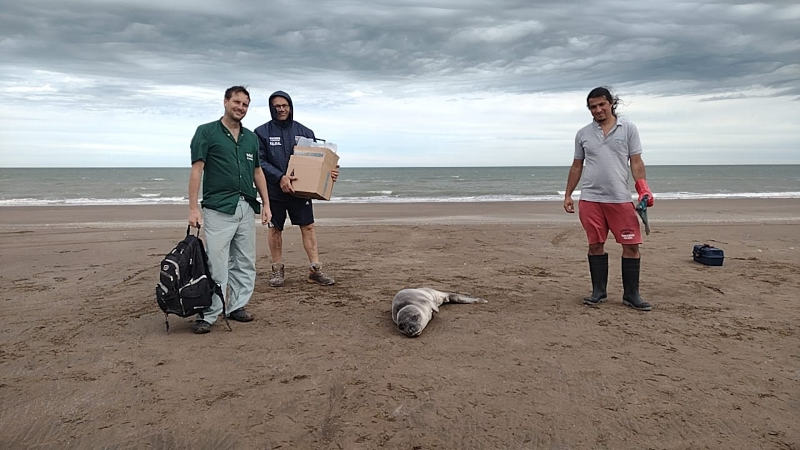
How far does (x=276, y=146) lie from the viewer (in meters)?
5.98

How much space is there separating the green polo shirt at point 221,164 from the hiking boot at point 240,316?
3.13 ft

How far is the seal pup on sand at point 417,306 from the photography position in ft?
14.9

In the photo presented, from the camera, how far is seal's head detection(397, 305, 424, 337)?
177 inches

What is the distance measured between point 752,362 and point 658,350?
1.99 feet

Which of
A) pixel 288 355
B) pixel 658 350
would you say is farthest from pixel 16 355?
pixel 658 350

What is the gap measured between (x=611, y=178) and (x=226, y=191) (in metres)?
3.46

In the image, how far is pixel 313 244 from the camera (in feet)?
21.0

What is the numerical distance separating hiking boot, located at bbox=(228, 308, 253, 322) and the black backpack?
34 centimetres

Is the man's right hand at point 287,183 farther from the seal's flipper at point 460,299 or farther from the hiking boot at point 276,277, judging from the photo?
the seal's flipper at point 460,299

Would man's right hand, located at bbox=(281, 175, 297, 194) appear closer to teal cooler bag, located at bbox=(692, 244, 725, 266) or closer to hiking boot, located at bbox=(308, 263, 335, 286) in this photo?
hiking boot, located at bbox=(308, 263, 335, 286)

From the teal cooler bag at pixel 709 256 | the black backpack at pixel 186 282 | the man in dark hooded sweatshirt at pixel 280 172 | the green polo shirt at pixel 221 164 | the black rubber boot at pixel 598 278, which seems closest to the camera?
the black backpack at pixel 186 282

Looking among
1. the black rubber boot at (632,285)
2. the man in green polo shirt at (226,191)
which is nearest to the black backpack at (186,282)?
the man in green polo shirt at (226,191)

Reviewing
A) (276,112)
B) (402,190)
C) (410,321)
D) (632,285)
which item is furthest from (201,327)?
(402,190)

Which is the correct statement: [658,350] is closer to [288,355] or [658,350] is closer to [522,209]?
[288,355]
